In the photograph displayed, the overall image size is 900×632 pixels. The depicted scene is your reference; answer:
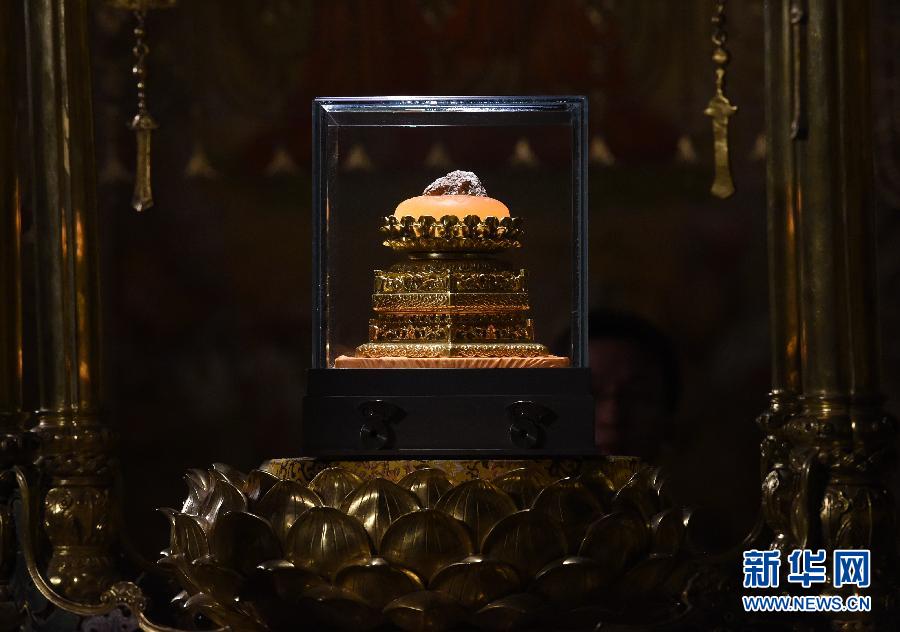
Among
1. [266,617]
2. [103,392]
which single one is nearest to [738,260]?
[103,392]

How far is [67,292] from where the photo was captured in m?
2.51

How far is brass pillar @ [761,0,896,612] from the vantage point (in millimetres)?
2264

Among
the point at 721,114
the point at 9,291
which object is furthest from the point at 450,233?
the point at 9,291

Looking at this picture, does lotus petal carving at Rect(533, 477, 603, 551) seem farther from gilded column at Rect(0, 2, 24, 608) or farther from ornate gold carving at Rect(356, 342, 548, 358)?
gilded column at Rect(0, 2, 24, 608)

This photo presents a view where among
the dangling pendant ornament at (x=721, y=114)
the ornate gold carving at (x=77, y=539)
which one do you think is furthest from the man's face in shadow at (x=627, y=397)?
the ornate gold carving at (x=77, y=539)

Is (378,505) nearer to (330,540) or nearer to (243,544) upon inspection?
(330,540)

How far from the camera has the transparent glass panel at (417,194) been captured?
2373mm

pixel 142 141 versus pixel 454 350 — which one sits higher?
pixel 142 141

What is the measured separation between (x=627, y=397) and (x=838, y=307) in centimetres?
98

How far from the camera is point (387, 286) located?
7.69 feet

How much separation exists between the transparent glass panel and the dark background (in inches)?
37.2

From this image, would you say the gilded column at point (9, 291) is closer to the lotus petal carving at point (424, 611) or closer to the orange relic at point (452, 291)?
the orange relic at point (452, 291)

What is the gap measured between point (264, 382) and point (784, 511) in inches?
49.4

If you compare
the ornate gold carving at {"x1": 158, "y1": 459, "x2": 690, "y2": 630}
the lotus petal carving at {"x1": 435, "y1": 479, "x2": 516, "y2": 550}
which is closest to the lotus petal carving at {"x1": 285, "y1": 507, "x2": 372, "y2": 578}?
the ornate gold carving at {"x1": 158, "y1": 459, "x2": 690, "y2": 630}
